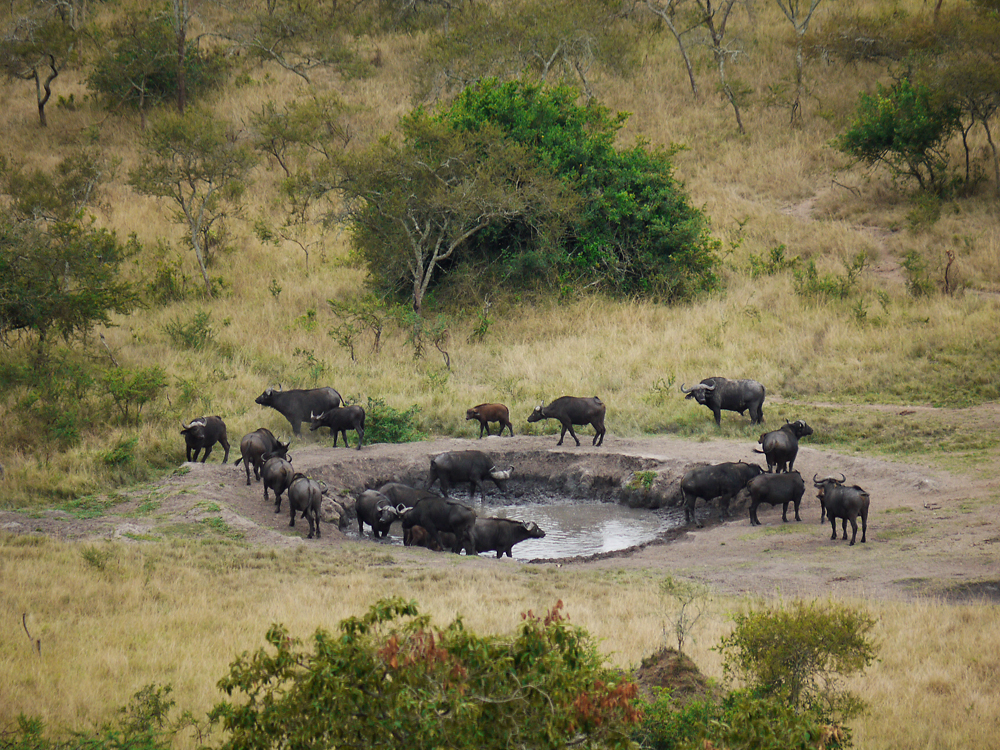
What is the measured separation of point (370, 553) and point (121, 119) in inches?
1310

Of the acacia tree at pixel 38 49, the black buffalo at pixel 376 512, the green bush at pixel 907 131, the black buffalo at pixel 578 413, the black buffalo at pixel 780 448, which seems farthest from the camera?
the acacia tree at pixel 38 49

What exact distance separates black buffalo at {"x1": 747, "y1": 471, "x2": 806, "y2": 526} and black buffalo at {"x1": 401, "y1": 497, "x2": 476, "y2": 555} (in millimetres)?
4064

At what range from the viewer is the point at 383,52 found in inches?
1738

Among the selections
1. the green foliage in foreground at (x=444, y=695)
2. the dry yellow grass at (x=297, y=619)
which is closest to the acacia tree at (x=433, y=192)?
the dry yellow grass at (x=297, y=619)

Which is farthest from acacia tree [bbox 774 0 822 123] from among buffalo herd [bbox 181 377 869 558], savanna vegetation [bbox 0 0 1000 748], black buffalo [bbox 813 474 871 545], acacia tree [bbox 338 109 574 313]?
black buffalo [bbox 813 474 871 545]

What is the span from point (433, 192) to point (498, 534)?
13483 mm

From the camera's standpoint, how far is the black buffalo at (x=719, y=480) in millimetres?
13492

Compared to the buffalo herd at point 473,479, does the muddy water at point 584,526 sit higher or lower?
lower

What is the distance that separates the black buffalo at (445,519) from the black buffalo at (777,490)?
13.3 ft

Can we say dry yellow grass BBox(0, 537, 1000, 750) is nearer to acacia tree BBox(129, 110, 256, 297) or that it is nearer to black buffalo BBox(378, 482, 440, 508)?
black buffalo BBox(378, 482, 440, 508)

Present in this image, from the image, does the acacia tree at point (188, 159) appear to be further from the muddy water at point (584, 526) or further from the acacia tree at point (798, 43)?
the acacia tree at point (798, 43)

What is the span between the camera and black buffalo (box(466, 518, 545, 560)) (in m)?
12.8

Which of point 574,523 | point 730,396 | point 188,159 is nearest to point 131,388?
point 574,523

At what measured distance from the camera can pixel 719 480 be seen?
13500 millimetres
